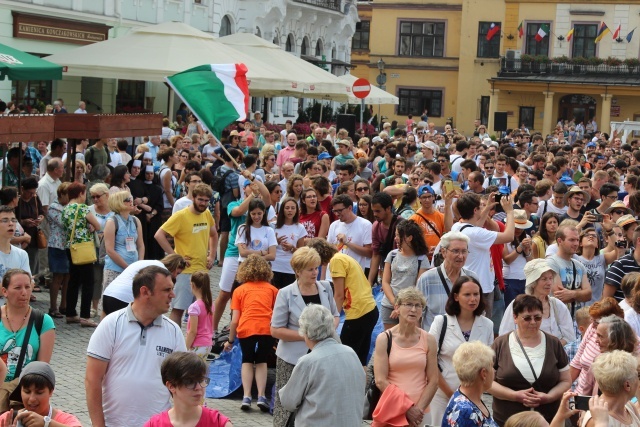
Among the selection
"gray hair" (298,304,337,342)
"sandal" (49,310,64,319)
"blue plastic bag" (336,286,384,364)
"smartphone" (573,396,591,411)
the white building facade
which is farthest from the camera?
the white building facade

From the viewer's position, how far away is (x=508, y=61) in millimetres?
60562

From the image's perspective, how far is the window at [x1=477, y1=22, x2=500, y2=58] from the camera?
2438 inches

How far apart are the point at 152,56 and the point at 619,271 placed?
575 inches

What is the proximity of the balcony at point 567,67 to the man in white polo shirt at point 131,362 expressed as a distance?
5487 cm

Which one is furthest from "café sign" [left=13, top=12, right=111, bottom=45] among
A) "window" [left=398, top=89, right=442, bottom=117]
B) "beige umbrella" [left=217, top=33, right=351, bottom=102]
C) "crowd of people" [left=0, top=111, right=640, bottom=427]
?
"window" [left=398, top=89, right=442, bottom=117]

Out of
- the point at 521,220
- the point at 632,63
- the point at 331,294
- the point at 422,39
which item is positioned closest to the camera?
the point at 331,294

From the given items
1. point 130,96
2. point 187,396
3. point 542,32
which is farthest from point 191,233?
point 542,32

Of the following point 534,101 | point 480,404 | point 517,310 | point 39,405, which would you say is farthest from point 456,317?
point 534,101

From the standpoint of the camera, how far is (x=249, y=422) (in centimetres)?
940

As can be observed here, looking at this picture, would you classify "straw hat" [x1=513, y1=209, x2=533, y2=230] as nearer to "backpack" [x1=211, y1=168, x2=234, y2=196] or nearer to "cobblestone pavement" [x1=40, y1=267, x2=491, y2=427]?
"cobblestone pavement" [x1=40, y1=267, x2=491, y2=427]

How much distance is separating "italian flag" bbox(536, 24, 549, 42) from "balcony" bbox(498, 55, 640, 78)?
1106mm

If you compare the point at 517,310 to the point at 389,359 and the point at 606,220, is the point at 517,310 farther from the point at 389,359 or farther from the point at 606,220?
the point at 606,220

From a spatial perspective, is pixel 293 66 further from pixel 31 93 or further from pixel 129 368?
pixel 129 368

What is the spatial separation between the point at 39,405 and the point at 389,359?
2.65 m
